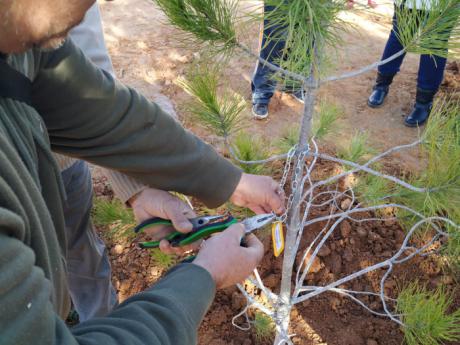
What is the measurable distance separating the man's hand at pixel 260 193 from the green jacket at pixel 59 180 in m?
0.03

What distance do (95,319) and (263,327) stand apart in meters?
0.85

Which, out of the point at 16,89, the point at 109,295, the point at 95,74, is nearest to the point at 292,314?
the point at 109,295

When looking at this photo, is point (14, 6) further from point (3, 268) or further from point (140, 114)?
point (140, 114)

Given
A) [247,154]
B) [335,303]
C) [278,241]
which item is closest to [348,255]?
[335,303]

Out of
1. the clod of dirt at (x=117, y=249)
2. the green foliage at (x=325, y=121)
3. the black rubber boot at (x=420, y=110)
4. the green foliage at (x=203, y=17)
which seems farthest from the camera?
the black rubber boot at (x=420, y=110)

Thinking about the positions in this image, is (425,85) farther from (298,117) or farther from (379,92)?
(298,117)

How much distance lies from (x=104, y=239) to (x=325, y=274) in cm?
83

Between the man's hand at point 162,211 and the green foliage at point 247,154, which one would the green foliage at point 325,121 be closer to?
the green foliage at point 247,154

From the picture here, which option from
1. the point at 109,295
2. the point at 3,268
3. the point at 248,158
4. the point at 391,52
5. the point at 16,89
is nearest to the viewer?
the point at 3,268

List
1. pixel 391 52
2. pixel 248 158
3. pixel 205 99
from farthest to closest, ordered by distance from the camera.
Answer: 1. pixel 391 52
2. pixel 248 158
3. pixel 205 99

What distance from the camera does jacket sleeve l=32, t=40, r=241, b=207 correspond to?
0.83 metres

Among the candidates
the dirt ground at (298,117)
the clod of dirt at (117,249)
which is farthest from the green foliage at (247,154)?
the clod of dirt at (117,249)

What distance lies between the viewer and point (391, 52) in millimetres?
2252

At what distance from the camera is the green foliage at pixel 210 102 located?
1035mm
